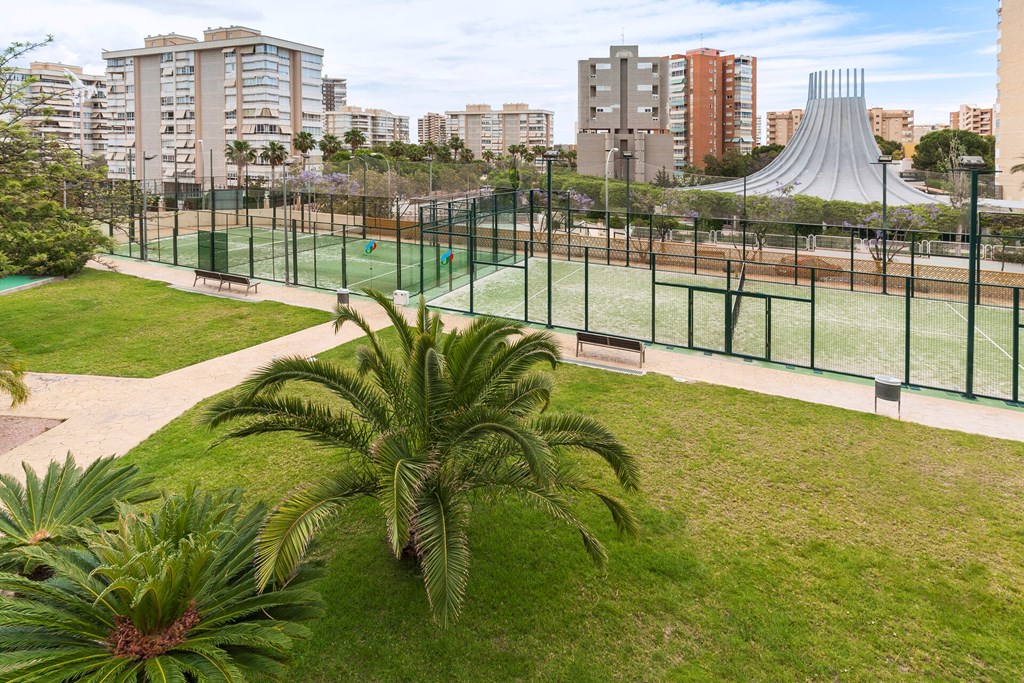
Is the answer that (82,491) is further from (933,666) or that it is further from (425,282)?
(425,282)

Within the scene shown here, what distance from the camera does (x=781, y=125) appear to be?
564ft

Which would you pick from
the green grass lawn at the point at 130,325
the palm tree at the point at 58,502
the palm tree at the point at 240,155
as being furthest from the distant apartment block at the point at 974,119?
the palm tree at the point at 58,502

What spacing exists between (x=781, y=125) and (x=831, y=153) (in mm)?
111509

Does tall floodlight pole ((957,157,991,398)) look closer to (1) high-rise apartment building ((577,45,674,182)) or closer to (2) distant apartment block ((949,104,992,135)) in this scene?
(1) high-rise apartment building ((577,45,674,182))

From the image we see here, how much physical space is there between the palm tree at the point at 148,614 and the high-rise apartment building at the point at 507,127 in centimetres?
18545

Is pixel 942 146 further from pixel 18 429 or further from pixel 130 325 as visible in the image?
pixel 18 429

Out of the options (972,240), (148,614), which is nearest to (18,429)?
(148,614)

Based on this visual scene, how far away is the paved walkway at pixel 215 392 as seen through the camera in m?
13.0

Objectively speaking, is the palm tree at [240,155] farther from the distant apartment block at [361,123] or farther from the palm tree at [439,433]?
the distant apartment block at [361,123]

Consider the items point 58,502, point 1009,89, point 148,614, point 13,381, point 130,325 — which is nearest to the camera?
point 148,614

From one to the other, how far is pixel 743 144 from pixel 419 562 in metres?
133

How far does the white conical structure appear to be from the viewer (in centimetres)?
5972

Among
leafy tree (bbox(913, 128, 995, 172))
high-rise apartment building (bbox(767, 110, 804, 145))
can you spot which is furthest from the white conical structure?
high-rise apartment building (bbox(767, 110, 804, 145))

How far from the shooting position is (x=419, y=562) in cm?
898
